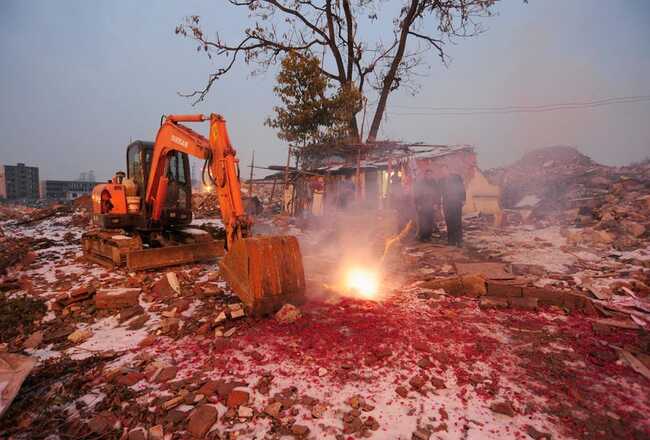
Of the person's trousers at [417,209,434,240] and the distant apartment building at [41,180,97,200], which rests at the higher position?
the distant apartment building at [41,180,97,200]

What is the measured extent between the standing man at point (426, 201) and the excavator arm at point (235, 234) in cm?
616

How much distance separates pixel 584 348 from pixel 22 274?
9866mm

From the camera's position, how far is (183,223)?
25.8 ft

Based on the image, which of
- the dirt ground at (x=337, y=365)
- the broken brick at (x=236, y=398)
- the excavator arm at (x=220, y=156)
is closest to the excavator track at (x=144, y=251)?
the dirt ground at (x=337, y=365)

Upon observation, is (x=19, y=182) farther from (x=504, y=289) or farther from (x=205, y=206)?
(x=504, y=289)

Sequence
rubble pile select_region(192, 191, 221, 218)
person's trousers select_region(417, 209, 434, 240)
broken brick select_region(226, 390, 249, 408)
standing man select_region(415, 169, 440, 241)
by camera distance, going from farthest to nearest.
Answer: rubble pile select_region(192, 191, 221, 218) → person's trousers select_region(417, 209, 434, 240) → standing man select_region(415, 169, 440, 241) → broken brick select_region(226, 390, 249, 408)

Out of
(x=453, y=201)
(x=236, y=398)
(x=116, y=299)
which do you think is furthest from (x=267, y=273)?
(x=453, y=201)

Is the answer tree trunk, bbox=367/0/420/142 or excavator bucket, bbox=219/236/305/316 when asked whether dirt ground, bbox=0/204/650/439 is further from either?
tree trunk, bbox=367/0/420/142

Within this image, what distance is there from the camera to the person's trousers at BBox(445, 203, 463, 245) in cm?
883

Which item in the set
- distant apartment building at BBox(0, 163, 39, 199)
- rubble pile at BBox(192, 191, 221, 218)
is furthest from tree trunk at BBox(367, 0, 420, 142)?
distant apartment building at BBox(0, 163, 39, 199)

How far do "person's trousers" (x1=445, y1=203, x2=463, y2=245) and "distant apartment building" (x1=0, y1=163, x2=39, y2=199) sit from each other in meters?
50.8

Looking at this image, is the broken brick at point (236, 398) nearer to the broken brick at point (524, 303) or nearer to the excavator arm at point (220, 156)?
the excavator arm at point (220, 156)

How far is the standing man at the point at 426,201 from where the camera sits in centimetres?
941

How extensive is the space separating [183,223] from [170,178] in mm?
1161
